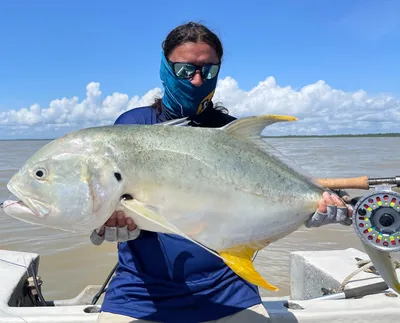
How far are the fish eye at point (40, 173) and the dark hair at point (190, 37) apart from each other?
1.13 meters

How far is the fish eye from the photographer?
1950 mm

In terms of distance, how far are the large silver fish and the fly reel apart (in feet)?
1.50

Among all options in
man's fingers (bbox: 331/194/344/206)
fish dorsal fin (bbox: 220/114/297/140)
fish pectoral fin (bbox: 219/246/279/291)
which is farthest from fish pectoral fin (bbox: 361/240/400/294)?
fish dorsal fin (bbox: 220/114/297/140)

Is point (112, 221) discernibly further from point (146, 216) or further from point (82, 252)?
point (82, 252)

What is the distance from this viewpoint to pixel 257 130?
2.21 metres

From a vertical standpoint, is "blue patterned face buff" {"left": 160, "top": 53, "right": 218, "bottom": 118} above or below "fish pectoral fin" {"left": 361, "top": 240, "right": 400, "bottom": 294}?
above

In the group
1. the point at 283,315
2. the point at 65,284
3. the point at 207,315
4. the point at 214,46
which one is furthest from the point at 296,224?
the point at 65,284

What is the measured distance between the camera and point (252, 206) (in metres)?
2.07

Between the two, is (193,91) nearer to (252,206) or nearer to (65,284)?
(252,206)

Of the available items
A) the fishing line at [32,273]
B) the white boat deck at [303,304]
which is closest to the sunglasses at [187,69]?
the white boat deck at [303,304]

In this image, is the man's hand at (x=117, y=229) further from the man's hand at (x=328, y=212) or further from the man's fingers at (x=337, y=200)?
the man's fingers at (x=337, y=200)

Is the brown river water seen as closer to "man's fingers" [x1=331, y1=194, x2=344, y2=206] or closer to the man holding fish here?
the man holding fish

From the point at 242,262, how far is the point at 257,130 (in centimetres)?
66

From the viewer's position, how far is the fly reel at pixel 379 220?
93.5 inches
